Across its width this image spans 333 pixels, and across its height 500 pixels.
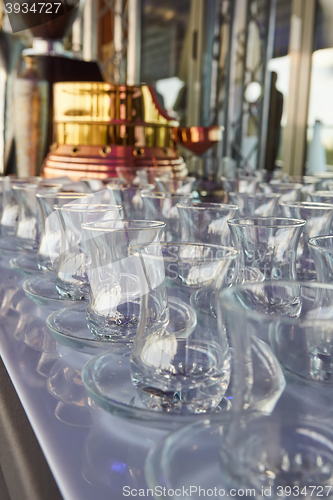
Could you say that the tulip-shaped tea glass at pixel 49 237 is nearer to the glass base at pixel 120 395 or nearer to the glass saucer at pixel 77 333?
the glass saucer at pixel 77 333

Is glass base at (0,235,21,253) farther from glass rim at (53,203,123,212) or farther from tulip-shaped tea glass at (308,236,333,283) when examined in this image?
tulip-shaped tea glass at (308,236,333,283)

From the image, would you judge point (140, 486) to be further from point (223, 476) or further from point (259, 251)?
point (259, 251)

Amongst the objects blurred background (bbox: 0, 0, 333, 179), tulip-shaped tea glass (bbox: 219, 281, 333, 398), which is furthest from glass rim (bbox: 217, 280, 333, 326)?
blurred background (bbox: 0, 0, 333, 179)

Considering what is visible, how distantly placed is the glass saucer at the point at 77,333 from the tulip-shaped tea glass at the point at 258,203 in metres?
0.27

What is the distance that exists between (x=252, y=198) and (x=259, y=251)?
0.22 metres

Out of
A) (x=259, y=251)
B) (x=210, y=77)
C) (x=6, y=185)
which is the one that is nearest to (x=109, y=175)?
(x=6, y=185)

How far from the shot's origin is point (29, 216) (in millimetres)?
697

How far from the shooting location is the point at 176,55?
2959mm

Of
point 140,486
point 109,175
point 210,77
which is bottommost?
point 140,486

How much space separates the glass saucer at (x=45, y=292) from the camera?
0.48m

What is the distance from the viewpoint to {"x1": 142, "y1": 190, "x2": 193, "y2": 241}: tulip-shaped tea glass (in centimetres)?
62

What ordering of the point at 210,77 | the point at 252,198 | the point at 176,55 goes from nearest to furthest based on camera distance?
the point at 252,198
the point at 210,77
the point at 176,55

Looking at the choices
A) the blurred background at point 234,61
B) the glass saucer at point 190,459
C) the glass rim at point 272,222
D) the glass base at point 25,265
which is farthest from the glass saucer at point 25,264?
the blurred background at point 234,61

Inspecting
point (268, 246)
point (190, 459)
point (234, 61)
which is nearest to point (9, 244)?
point (268, 246)
